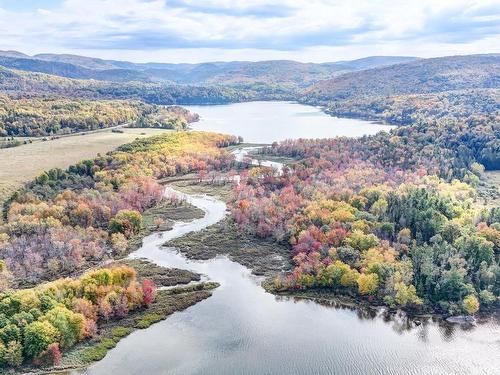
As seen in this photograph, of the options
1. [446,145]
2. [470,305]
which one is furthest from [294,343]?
[446,145]

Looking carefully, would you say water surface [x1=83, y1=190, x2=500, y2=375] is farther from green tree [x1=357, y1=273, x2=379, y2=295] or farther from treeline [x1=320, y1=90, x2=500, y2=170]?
treeline [x1=320, y1=90, x2=500, y2=170]

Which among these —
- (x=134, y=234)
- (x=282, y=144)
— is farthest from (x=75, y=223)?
(x=282, y=144)

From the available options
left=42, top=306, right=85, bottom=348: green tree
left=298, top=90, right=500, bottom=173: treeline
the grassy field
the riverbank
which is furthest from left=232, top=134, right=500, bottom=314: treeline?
the grassy field

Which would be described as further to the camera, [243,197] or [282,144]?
[282,144]

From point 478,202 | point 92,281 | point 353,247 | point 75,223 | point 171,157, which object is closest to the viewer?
point 92,281

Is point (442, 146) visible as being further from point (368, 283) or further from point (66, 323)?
point (66, 323)

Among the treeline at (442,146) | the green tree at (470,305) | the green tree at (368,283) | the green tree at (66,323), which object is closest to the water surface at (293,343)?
the green tree at (470,305)

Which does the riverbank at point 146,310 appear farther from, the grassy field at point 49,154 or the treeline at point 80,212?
the grassy field at point 49,154

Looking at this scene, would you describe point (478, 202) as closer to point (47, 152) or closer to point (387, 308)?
point (387, 308)
